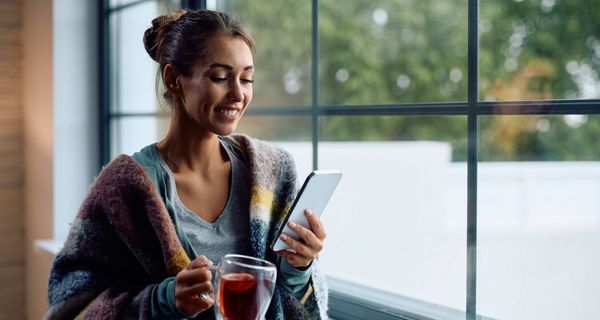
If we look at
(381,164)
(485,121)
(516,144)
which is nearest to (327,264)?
(516,144)

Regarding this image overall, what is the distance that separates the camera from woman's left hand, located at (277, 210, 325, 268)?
4.13 ft

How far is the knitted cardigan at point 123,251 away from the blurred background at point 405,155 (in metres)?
0.27

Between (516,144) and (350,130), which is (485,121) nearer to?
(516,144)

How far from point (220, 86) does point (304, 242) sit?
33 cm

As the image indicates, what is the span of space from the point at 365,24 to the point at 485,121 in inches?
340

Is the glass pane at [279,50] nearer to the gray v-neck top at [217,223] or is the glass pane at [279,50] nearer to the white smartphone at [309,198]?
the gray v-neck top at [217,223]

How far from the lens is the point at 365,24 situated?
9.99 m

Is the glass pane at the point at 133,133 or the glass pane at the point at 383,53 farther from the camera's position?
the glass pane at the point at 383,53

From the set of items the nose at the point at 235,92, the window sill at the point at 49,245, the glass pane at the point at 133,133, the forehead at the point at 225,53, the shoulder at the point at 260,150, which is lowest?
the window sill at the point at 49,245

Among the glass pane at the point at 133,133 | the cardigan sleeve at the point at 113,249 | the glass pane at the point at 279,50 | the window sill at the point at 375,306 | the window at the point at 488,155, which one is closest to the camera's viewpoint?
the cardigan sleeve at the point at 113,249

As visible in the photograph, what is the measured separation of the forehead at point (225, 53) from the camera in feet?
4.36

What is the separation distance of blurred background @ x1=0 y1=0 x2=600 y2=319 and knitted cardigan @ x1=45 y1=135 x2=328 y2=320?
0.90 ft

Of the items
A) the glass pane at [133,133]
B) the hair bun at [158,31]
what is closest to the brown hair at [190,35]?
the hair bun at [158,31]

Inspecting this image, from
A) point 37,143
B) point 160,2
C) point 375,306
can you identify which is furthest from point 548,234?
point 37,143
